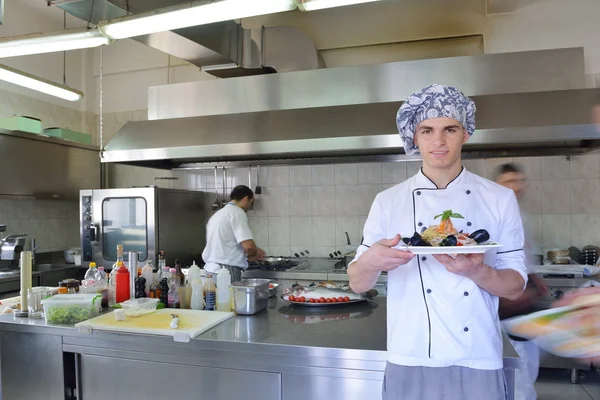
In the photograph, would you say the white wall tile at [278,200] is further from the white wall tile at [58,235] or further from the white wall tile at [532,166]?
the white wall tile at [58,235]

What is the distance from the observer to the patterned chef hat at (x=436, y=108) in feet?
4.66

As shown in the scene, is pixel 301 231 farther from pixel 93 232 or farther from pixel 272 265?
pixel 93 232

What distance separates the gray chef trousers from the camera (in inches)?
53.6

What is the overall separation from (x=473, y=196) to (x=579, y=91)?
2.24 m

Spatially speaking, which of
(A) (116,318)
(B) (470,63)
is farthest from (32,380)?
(B) (470,63)

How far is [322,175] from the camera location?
4836 millimetres

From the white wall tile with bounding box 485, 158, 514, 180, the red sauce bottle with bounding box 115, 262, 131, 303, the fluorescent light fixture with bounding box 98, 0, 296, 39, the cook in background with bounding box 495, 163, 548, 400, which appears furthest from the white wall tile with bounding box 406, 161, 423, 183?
the red sauce bottle with bounding box 115, 262, 131, 303

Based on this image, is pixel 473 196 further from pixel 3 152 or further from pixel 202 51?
pixel 3 152

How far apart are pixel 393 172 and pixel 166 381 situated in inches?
127

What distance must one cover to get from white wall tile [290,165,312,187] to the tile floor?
2843 mm

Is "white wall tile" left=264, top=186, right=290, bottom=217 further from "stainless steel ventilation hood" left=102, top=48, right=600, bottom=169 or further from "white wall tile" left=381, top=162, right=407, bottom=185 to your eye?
"white wall tile" left=381, top=162, right=407, bottom=185

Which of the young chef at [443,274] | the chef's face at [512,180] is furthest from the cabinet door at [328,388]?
the chef's face at [512,180]

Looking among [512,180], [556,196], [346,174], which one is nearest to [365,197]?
→ [346,174]

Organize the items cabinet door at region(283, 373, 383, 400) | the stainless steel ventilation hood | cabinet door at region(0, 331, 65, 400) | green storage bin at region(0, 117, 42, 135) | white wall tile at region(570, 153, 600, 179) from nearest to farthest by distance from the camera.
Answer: cabinet door at region(283, 373, 383, 400)
cabinet door at region(0, 331, 65, 400)
the stainless steel ventilation hood
white wall tile at region(570, 153, 600, 179)
green storage bin at region(0, 117, 42, 135)
